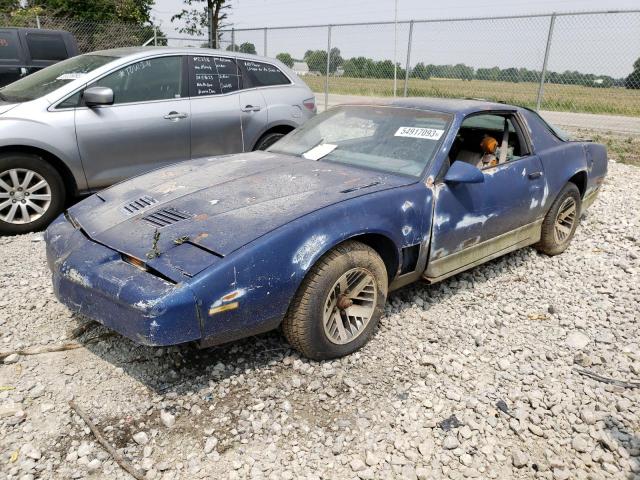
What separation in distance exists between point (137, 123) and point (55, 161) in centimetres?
82

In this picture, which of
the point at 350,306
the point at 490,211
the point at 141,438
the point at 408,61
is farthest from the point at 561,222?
the point at 408,61

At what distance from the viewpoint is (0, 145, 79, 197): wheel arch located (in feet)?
15.2

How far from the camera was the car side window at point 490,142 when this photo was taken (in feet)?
13.8

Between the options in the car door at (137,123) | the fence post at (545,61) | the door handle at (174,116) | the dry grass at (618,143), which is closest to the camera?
the car door at (137,123)

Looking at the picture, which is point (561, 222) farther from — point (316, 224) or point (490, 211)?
point (316, 224)

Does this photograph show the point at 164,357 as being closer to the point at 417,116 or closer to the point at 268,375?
the point at 268,375

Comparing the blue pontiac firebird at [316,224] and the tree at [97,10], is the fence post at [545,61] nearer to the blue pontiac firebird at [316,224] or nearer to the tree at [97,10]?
the blue pontiac firebird at [316,224]

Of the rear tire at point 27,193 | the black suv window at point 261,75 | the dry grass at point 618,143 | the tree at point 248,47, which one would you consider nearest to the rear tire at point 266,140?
the black suv window at point 261,75

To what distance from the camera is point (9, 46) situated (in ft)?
29.5

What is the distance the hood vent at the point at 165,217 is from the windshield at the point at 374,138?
1236mm

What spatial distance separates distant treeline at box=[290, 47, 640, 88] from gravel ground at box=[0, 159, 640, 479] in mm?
7702

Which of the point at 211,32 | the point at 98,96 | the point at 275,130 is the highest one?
the point at 211,32

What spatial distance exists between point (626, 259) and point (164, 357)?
13.4 ft

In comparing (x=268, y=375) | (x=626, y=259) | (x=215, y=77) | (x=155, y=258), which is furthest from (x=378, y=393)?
(x=215, y=77)
